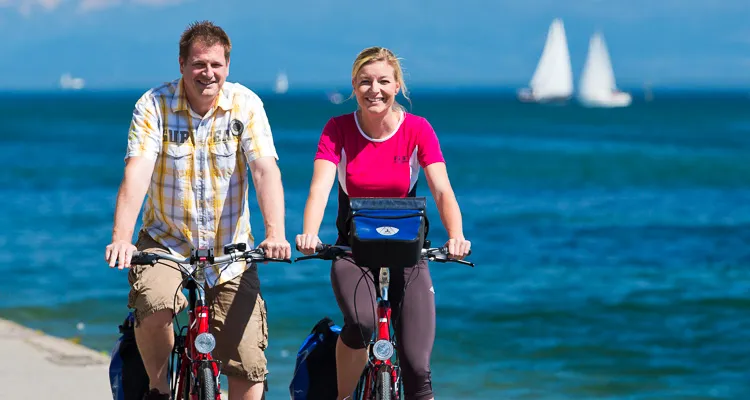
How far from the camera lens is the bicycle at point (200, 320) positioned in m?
4.75

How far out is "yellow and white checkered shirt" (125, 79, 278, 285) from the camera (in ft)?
16.6

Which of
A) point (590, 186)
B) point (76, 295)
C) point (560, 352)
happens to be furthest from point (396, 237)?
point (590, 186)

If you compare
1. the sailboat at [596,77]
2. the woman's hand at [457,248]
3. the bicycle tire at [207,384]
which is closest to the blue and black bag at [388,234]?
the woman's hand at [457,248]

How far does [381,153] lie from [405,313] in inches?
28.2

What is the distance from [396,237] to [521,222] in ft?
72.6

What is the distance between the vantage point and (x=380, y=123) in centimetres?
521

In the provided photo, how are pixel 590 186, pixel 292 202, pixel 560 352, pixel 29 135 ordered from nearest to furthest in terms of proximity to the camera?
pixel 560 352
pixel 292 202
pixel 590 186
pixel 29 135

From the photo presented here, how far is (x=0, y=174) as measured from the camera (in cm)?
3875

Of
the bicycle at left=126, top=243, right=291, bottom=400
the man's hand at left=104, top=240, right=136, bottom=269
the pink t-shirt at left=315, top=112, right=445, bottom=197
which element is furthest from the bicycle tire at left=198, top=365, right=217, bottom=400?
the pink t-shirt at left=315, top=112, right=445, bottom=197

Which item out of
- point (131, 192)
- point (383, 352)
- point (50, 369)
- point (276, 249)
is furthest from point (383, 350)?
point (50, 369)

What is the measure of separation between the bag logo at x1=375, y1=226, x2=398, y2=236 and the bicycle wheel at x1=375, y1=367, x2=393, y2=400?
0.56m

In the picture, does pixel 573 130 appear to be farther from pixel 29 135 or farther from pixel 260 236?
pixel 260 236

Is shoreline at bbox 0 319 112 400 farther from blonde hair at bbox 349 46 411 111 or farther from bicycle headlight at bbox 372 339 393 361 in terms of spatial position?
blonde hair at bbox 349 46 411 111

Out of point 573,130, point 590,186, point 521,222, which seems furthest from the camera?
point 573,130
